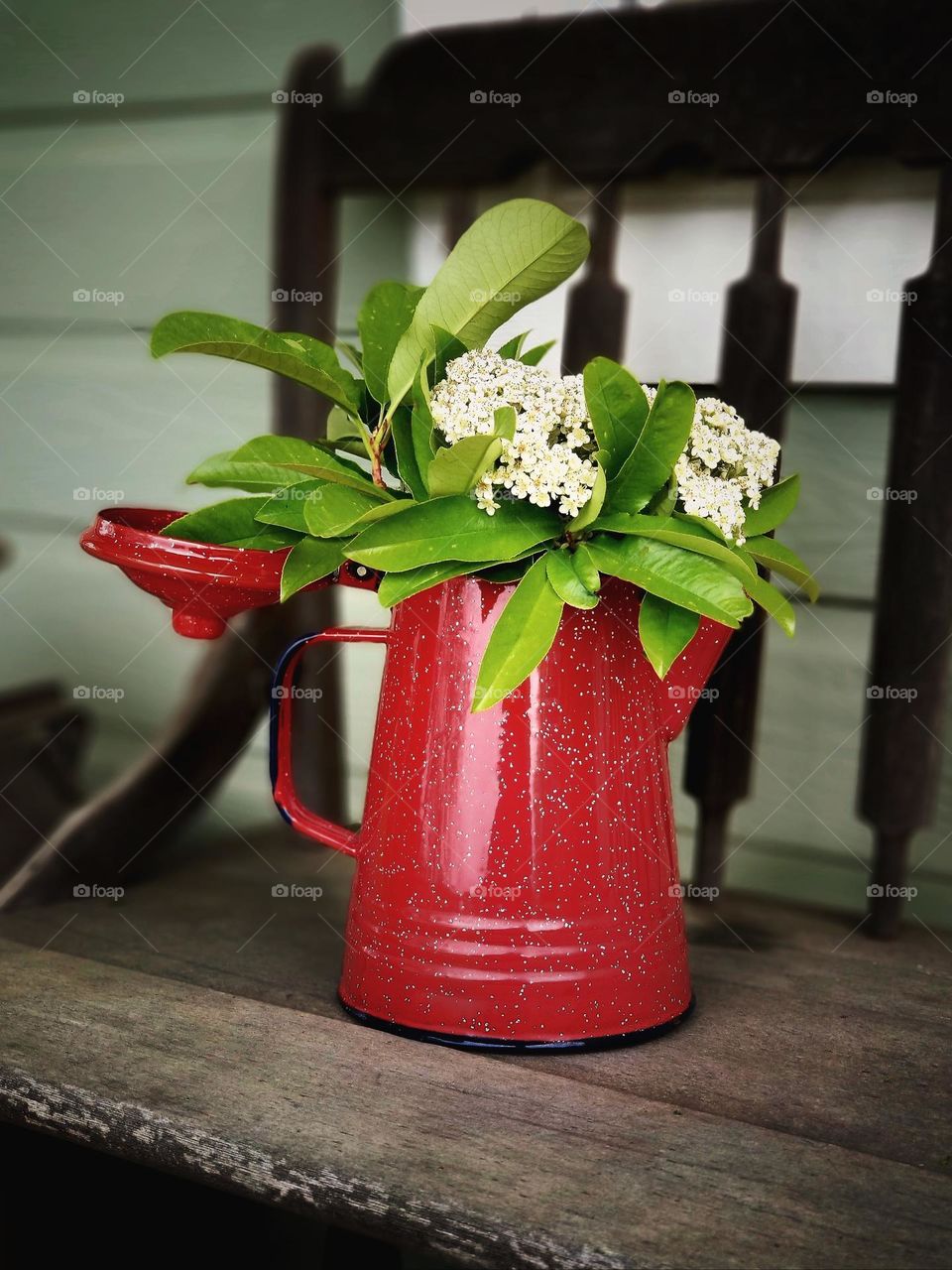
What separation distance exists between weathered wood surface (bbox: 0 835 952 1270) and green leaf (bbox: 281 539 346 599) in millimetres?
325

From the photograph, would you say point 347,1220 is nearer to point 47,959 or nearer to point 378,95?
point 47,959

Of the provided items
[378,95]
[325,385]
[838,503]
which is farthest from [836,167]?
[325,385]

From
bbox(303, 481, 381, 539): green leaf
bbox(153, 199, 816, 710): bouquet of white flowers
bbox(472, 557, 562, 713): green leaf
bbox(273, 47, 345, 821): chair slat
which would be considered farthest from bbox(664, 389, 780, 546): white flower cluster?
bbox(273, 47, 345, 821): chair slat

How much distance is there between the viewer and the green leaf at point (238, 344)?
31.2 inches

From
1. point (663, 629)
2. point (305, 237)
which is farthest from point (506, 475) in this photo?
point (305, 237)

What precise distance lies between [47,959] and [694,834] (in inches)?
26.0

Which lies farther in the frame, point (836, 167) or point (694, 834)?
point (694, 834)

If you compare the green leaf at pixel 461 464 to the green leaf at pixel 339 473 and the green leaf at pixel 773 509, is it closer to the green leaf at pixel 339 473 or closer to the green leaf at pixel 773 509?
the green leaf at pixel 339 473

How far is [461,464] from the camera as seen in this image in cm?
76

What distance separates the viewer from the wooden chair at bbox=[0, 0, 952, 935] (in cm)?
113

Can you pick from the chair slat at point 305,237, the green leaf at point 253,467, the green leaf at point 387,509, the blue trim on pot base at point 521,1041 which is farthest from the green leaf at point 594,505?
the chair slat at point 305,237

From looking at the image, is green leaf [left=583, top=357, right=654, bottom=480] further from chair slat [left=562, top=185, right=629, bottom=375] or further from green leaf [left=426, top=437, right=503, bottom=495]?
chair slat [left=562, top=185, right=629, bottom=375]

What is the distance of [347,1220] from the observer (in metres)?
0.68

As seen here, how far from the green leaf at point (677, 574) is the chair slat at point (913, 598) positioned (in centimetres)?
46
